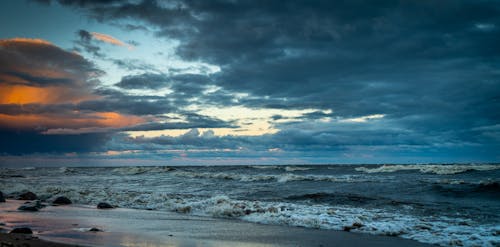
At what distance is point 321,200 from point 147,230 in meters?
9.72

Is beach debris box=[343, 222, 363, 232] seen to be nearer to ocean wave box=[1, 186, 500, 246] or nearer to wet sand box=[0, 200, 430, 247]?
ocean wave box=[1, 186, 500, 246]

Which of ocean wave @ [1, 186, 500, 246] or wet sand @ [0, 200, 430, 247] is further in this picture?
ocean wave @ [1, 186, 500, 246]

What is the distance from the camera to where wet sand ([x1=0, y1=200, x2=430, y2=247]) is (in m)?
7.62

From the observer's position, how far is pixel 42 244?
675cm

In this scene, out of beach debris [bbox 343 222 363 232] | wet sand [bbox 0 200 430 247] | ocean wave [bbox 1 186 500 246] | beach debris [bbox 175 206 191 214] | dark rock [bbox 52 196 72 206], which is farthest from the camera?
dark rock [bbox 52 196 72 206]

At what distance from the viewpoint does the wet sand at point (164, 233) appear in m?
7.62

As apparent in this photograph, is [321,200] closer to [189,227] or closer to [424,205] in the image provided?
[424,205]

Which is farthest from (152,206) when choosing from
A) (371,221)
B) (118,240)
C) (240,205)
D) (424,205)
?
(424,205)

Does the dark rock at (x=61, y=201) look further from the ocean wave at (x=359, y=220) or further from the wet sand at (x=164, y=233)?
the wet sand at (x=164, y=233)

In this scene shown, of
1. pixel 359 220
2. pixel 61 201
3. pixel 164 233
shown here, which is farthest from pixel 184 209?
pixel 359 220

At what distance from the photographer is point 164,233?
8.82 m

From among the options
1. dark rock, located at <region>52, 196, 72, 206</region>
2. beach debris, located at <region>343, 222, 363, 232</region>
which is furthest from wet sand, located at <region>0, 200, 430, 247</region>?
dark rock, located at <region>52, 196, 72, 206</region>

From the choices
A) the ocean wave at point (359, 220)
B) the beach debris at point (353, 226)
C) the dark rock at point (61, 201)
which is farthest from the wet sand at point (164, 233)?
the dark rock at point (61, 201)

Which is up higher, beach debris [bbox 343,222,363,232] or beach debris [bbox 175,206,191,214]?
beach debris [bbox 343,222,363,232]
